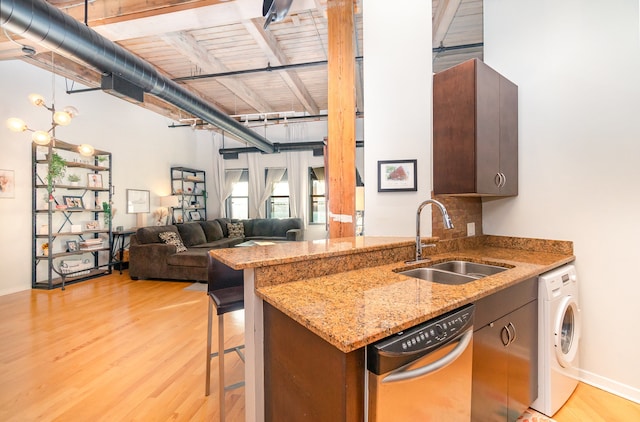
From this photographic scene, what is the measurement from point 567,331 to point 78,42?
4607mm

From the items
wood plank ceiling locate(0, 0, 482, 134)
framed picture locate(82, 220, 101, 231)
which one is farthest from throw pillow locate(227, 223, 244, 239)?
wood plank ceiling locate(0, 0, 482, 134)

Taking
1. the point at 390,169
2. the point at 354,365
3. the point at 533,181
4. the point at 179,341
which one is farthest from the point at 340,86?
the point at 179,341

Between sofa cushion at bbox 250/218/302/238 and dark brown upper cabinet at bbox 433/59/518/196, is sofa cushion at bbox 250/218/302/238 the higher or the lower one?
the lower one

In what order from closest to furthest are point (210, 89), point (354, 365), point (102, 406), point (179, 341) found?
point (354, 365), point (102, 406), point (179, 341), point (210, 89)

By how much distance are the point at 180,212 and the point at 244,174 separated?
1936 millimetres

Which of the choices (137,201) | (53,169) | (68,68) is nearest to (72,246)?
(53,169)

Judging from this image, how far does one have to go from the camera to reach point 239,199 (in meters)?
8.54

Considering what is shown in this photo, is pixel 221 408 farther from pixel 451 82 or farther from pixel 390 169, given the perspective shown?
pixel 451 82

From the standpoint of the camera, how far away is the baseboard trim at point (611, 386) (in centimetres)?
204

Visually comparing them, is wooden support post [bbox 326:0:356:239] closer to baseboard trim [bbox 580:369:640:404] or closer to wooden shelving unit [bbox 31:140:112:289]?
baseboard trim [bbox 580:369:640:404]

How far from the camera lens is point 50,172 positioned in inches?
170

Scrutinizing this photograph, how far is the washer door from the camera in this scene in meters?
1.87

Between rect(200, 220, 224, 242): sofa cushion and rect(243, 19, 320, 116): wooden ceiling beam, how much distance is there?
3.44 m

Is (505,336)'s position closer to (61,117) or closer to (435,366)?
(435,366)
